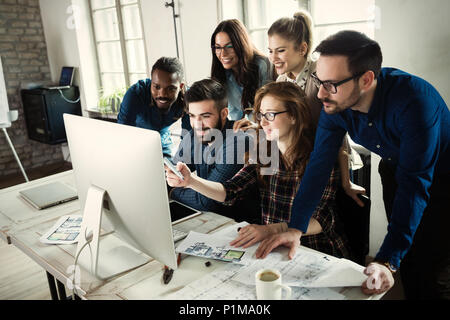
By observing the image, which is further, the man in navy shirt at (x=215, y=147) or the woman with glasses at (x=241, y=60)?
the woman with glasses at (x=241, y=60)

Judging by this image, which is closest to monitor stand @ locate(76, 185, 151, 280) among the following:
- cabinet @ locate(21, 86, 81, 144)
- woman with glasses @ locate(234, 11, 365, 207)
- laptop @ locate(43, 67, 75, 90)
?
woman with glasses @ locate(234, 11, 365, 207)

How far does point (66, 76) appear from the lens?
16.4ft

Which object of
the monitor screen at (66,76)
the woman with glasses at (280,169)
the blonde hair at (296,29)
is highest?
the blonde hair at (296,29)

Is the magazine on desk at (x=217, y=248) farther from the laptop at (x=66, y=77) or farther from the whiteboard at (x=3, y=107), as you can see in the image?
the laptop at (x=66, y=77)

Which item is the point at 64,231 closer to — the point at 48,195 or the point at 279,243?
the point at 48,195

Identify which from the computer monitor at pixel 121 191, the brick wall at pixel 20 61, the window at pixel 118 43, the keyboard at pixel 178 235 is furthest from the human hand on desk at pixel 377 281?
the brick wall at pixel 20 61

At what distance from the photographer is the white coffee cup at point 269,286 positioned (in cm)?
92

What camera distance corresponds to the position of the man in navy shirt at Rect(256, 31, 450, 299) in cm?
111

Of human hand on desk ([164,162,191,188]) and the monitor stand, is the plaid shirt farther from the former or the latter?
the monitor stand

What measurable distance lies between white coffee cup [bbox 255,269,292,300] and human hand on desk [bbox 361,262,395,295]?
21 cm

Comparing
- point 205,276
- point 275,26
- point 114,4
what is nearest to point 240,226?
point 205,276

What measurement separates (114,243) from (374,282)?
862mm

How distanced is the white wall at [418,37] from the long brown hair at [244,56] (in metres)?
0.69
